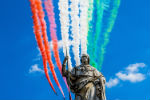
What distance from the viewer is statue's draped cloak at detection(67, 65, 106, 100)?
21.8 meters

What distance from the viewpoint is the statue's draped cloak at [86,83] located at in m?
21.8

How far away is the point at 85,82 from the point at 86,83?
0.31 feet

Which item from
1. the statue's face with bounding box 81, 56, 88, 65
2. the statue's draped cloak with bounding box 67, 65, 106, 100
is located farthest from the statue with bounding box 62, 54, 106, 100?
the statue's face with bounding box 81, 56, 88, 65

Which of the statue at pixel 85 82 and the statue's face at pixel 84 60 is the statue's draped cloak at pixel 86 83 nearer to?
the statue at pixel 85 82

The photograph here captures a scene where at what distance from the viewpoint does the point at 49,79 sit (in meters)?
28.9

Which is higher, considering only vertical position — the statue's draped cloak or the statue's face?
the statue's face

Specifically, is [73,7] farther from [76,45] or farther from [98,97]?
[98,97]

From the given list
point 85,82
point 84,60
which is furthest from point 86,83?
point 84,60

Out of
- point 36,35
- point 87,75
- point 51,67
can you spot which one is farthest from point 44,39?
point 87,75

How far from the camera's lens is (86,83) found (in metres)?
22.0

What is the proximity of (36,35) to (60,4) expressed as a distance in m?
3.32

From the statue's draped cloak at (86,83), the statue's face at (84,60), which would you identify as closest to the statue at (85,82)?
the statue's draped cloak at (86,83)

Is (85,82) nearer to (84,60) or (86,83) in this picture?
(86,83)

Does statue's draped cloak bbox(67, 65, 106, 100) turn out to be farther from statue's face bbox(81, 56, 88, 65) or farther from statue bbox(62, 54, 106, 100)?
statue's face bbox(81, 56, 88, 65)
